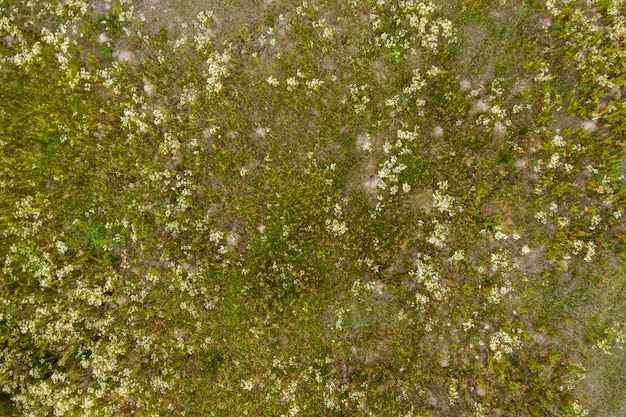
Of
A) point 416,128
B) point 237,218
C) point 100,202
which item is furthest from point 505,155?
point 100,202

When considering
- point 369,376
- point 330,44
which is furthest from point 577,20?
point 369,376

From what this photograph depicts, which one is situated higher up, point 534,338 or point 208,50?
point 208,50

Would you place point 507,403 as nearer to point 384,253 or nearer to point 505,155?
point 384,253

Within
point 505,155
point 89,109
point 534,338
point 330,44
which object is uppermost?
point 330,44

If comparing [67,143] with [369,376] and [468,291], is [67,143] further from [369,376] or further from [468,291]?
[468,291]

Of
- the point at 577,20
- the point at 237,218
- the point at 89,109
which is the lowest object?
the point at 237,218

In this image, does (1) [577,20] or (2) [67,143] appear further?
(2) [67,143]
